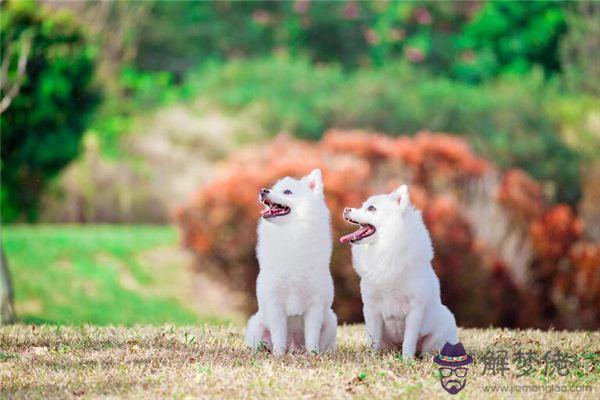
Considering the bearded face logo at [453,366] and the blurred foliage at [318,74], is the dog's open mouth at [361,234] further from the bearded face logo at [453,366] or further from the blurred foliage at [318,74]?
the blurred foliage at [318,74]

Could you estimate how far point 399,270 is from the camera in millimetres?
6090

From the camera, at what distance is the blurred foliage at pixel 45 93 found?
12.3 meters

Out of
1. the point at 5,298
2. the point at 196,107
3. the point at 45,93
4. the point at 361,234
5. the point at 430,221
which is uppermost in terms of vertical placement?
the point at 45,93

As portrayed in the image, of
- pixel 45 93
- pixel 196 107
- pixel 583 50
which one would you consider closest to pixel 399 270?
pixel 45 93

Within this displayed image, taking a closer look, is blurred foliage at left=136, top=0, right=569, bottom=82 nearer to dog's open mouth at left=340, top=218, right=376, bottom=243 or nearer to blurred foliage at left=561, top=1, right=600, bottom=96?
blurred foliage at left=561, top=1, right=600, bottom=96

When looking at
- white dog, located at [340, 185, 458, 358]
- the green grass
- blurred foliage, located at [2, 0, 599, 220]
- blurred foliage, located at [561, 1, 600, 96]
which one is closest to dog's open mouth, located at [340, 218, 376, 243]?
white dog, located at [340, 185, 458, 358]

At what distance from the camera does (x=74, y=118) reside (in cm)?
1313

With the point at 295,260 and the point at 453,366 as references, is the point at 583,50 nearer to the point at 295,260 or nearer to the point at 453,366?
the point at 295,260

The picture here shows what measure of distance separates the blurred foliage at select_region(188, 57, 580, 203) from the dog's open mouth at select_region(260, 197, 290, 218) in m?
10.8

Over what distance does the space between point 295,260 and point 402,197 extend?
30.4 inches

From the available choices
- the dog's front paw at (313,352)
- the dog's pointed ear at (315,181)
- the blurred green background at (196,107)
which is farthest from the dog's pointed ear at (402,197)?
the blurred green background at (196,107)

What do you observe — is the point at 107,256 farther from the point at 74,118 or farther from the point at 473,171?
the point at 473,171

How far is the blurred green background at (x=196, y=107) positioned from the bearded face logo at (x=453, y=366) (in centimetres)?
582

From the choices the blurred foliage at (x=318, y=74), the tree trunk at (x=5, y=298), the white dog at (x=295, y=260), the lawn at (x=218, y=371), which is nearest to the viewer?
the lawn at (x=218, y=371)
